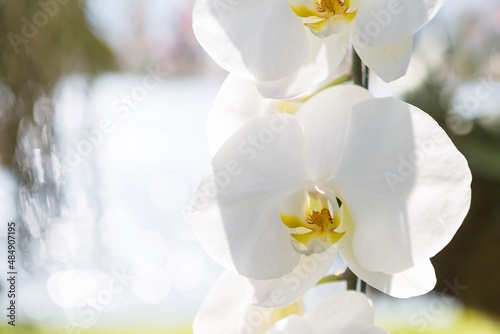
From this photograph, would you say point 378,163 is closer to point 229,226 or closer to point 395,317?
point 229,226

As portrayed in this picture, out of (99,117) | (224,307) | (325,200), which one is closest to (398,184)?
(325,200)

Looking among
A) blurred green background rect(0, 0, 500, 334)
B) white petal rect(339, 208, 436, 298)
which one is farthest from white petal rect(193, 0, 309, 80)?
blurred green background rect(0, 0, 500, 334)

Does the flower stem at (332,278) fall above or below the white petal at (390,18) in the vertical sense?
below

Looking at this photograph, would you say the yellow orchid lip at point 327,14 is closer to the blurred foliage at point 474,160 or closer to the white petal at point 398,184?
the white petal at point 398,184

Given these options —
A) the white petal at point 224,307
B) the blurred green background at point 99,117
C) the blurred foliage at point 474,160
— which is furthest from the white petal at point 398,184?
the blurred foliage at point 474,160

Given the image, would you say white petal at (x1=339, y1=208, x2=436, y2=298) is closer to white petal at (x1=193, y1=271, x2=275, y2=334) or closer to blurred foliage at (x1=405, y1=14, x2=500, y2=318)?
white petal at (x1=193, y1=271, x2=275, y2=334)

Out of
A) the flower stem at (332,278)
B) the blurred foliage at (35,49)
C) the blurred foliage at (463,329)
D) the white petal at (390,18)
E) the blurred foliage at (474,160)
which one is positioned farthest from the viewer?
the blurred foliage at (474,160)

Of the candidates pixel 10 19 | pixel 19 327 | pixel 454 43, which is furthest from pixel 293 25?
pixel 454 43
